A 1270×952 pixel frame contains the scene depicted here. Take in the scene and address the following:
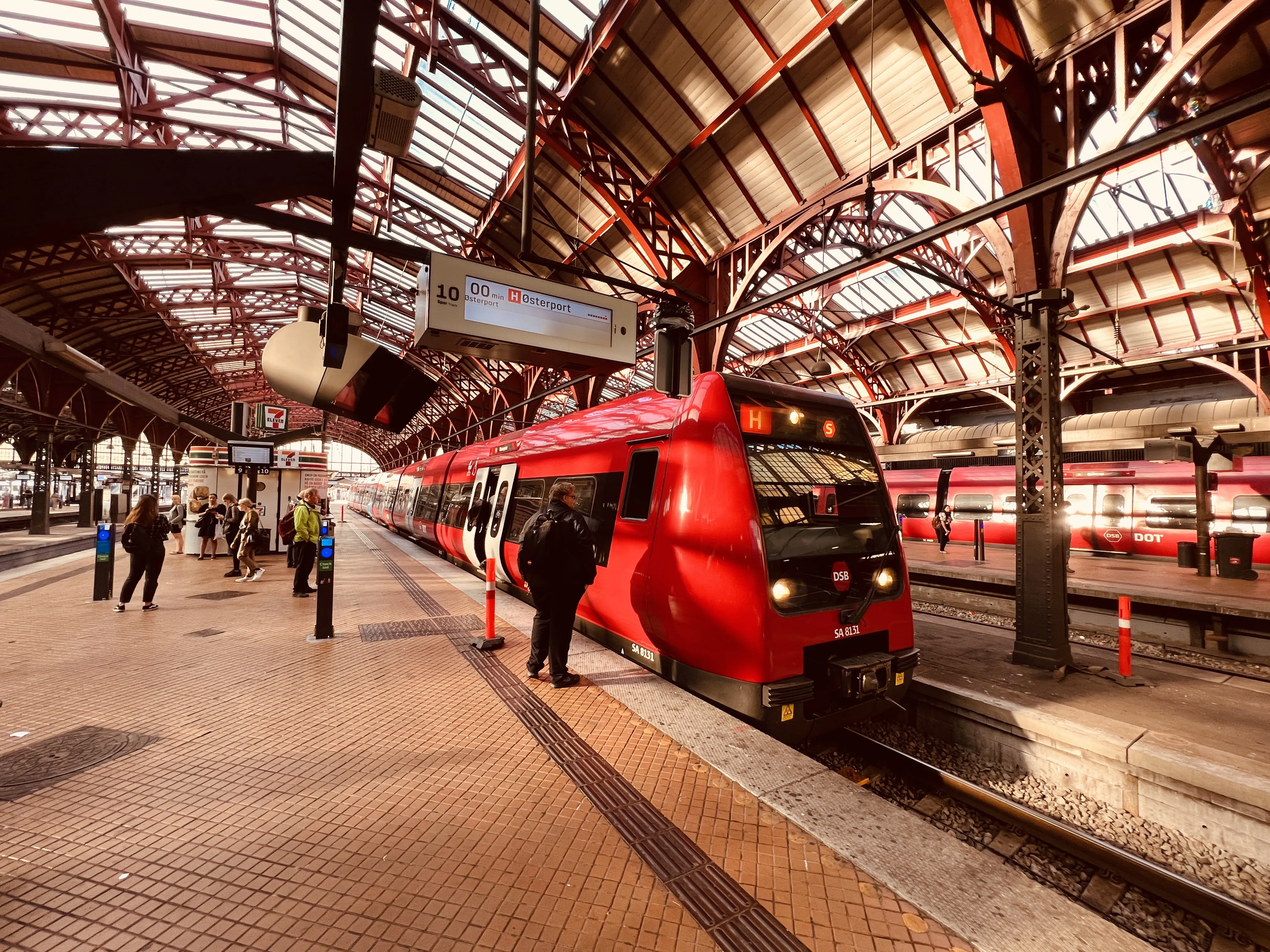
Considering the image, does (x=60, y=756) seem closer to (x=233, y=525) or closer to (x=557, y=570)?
(x=557, y=570)

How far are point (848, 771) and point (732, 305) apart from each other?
10.1m

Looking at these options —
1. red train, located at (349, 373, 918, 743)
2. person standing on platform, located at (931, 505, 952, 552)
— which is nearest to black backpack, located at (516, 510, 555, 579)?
red train, located at (349, 373, 918, 743)

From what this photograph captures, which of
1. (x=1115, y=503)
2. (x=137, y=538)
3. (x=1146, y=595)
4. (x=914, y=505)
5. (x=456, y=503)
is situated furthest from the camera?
(x=914, y=505)

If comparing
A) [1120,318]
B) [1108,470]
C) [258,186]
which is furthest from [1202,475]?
[258,186]

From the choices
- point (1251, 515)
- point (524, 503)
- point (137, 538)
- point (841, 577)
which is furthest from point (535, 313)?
point (1251, 515)

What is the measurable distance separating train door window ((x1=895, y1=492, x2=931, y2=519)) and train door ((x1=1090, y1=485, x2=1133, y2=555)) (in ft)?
13.6

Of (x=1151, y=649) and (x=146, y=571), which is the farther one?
(x=1151, y=649)

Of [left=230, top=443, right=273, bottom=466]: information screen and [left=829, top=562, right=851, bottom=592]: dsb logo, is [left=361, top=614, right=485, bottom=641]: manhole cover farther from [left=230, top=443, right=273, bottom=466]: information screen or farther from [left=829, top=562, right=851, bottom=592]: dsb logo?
[left=230, top=443, right=273, bottom=466]: information screen

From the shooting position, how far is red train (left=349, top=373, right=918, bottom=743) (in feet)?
13.8

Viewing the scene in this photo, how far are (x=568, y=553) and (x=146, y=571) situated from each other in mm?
6970

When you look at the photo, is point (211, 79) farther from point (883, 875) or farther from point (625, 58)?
point (883, 875)

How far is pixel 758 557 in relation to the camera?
4.17m

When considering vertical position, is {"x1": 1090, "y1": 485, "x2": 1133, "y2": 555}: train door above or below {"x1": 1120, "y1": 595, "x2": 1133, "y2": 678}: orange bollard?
above

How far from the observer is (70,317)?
22.6 meters
